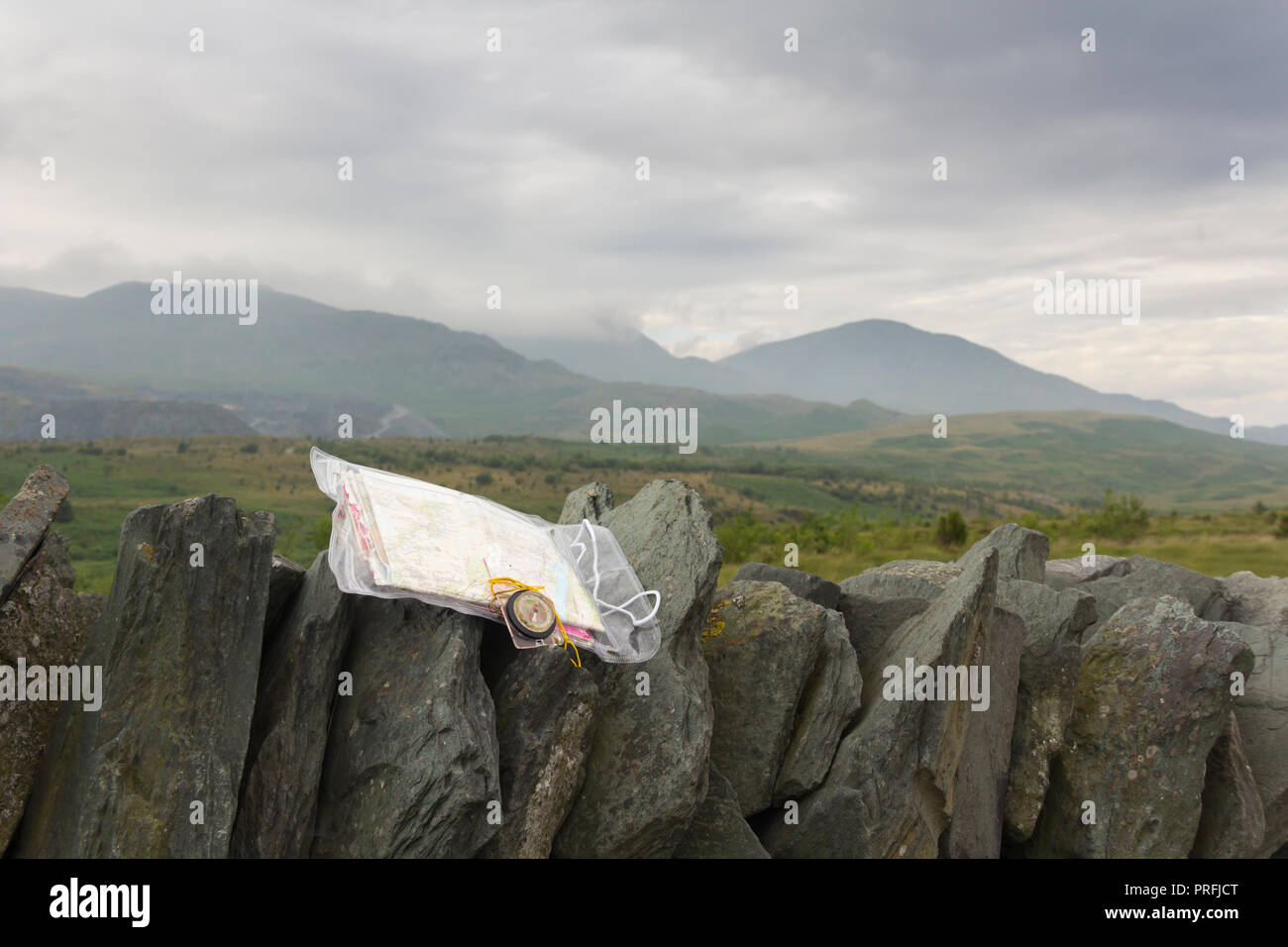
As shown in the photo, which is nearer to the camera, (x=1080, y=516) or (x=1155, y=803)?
(x=1155, y=803)

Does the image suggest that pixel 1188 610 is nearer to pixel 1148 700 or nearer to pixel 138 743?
pixel 1148 700

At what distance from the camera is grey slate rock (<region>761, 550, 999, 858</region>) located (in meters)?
7.27

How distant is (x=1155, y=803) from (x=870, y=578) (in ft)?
12.3

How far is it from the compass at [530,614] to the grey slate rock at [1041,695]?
482 centimetres

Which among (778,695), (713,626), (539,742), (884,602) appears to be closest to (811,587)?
(884,602)

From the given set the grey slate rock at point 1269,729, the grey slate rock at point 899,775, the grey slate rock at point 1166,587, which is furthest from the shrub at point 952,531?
the grey slate rock at point 899,775

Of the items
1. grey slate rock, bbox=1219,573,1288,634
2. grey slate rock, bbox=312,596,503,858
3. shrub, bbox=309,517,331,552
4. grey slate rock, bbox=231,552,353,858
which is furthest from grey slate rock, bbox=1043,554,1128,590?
shrub, bbox=309,517,331,552

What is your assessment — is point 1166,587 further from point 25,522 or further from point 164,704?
point 25,522

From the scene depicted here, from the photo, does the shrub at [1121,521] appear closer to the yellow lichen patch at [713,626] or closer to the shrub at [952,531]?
the shrub at [952,531]

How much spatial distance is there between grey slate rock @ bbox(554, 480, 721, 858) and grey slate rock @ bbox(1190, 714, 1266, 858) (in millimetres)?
5108

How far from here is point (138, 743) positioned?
17.3 feet

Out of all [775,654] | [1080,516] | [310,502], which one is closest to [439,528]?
[775,654]

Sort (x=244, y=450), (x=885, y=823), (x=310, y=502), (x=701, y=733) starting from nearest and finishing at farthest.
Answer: (x=701, y=733)
(x=885, y=823)
(x=310, y=502)
(x=244, y=450)

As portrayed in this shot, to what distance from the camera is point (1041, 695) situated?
8.55 metres
